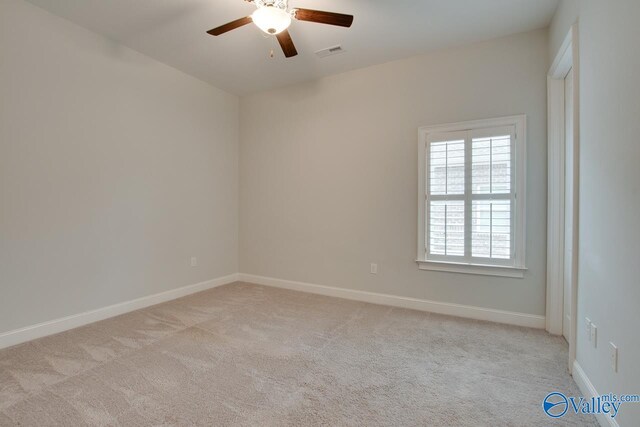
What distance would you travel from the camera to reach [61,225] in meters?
2.92

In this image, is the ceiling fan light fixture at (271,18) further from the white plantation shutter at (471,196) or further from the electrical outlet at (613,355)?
the electrical outlet at (613,355)

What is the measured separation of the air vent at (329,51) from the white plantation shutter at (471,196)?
56.0 inches

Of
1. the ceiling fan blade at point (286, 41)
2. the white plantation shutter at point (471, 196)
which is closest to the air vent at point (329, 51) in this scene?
the ceiling fan blade at point (286, 41)

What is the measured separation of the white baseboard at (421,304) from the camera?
3.08 meters

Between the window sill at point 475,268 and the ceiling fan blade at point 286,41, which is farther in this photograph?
the window sill at point 475,268

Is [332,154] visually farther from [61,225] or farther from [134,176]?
[61,225]

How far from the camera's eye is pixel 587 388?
188 cm

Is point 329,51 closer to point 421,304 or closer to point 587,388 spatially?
point 421,304

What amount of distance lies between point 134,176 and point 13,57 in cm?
138

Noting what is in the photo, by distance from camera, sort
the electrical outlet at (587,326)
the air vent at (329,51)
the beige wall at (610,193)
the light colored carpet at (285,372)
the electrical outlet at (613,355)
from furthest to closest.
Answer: the air vent at (329,51) < the electrical outlet at (587,326) < the light colored carpet at (285,372) < the electrical outlet at (613,355) < the beige wall at (610,193)

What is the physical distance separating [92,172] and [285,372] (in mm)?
2804

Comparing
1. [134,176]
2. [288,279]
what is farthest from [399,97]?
[134,176]

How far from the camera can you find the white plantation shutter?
3100 mm

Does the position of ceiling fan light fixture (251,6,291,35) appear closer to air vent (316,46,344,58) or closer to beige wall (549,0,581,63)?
air vent (316,46,344,58)
